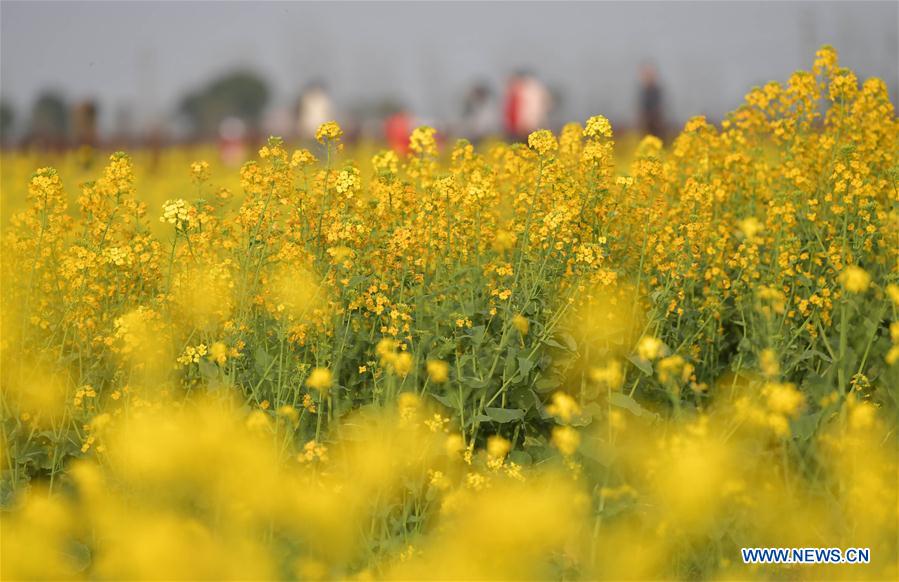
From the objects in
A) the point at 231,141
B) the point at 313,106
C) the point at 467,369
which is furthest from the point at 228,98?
the point at 467,369

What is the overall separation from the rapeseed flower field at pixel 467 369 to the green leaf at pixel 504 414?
1cm

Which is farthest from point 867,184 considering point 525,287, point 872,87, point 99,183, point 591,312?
point 99,183

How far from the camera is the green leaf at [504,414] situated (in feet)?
11.6

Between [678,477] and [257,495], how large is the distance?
4.20 feet

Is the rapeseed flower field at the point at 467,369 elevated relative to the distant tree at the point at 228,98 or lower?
elevated

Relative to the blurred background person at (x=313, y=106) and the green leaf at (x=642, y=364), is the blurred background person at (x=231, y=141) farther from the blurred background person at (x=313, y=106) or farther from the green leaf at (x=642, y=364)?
the green leaf at (x=642, y=364)

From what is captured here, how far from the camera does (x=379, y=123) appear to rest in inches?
866

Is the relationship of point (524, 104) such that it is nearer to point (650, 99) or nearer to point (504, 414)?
point (650, 99)

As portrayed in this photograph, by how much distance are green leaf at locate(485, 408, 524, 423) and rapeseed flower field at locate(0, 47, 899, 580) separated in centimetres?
1

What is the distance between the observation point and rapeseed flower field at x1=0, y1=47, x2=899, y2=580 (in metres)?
3.04

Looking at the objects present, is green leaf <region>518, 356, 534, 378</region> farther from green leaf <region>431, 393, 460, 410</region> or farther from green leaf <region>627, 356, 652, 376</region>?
green leaf <region>627, 356, 652, 376</region>

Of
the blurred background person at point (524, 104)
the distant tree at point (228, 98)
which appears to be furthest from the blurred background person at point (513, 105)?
the distant tree at point (228, 98)

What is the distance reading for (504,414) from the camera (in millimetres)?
3553

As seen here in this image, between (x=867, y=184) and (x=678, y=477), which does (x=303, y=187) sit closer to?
(x=678, y=477)
